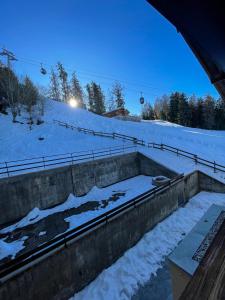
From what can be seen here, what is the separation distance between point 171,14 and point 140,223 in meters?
9.69

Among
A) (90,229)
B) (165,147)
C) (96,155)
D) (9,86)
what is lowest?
(90,229)

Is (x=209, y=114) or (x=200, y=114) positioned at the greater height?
(x=200, y=114)

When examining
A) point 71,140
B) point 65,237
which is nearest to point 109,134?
point 71,140

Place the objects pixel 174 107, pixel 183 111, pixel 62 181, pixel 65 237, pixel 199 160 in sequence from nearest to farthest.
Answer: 1. pixel 65 237
2. pixel 62 181
3. pixel 199 160
4. pixel 183 111
5. pixel 174 107

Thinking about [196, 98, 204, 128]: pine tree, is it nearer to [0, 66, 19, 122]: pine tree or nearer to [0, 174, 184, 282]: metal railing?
[0, 66, 19, 122]: pine tree

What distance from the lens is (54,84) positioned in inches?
2473

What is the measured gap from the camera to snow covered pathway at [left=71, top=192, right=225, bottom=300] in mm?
6742

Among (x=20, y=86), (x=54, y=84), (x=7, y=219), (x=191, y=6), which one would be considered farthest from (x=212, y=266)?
(x=54, y=84)

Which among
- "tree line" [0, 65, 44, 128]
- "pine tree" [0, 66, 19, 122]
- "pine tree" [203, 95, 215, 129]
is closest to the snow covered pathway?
"tree line" [0, 65, 44, 128]

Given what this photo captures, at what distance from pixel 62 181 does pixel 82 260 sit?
814 cm

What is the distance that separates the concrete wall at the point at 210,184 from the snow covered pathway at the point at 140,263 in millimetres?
3878

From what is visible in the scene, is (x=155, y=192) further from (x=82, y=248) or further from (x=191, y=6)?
(x=191, y=6)

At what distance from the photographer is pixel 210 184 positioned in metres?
15.3

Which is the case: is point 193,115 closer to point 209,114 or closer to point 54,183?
point 209,114
